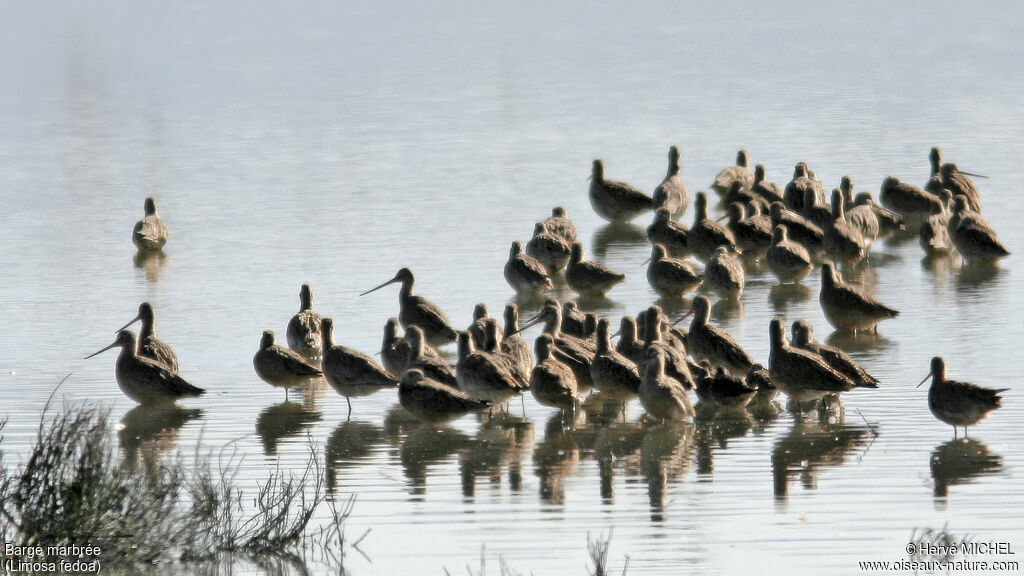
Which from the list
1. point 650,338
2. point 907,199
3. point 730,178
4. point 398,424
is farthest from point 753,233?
point 398,424

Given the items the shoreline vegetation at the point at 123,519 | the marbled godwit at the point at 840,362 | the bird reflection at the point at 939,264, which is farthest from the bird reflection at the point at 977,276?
the shoreline vegetation at the point at 123,519

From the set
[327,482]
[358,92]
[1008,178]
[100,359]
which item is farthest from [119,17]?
[327,482]

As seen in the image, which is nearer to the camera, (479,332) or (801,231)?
(479,332)

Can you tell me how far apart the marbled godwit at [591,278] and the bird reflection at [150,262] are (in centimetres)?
481

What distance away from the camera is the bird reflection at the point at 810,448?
36.1 feet

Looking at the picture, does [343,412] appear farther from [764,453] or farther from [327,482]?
[764,453]

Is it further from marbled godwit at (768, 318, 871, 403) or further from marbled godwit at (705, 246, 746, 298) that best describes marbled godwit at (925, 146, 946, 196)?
marbled godwit at (768, 318, 871, 403)

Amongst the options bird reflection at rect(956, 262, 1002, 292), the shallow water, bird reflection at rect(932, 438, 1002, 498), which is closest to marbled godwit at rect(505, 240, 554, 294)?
the shallow water

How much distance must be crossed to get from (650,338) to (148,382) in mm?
3949

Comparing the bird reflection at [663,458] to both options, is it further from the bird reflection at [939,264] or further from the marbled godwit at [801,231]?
the marbled godwit at [801,231]

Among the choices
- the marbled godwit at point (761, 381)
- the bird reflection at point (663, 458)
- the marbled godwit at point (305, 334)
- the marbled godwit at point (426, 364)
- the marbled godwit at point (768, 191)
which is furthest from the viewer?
the marbled godwit at point (768, 191)

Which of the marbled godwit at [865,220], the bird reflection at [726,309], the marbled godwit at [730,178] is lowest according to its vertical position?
the bird reflection at [726,309]

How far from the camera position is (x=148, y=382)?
1346 cm

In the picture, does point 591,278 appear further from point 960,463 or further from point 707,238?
point 960,463
